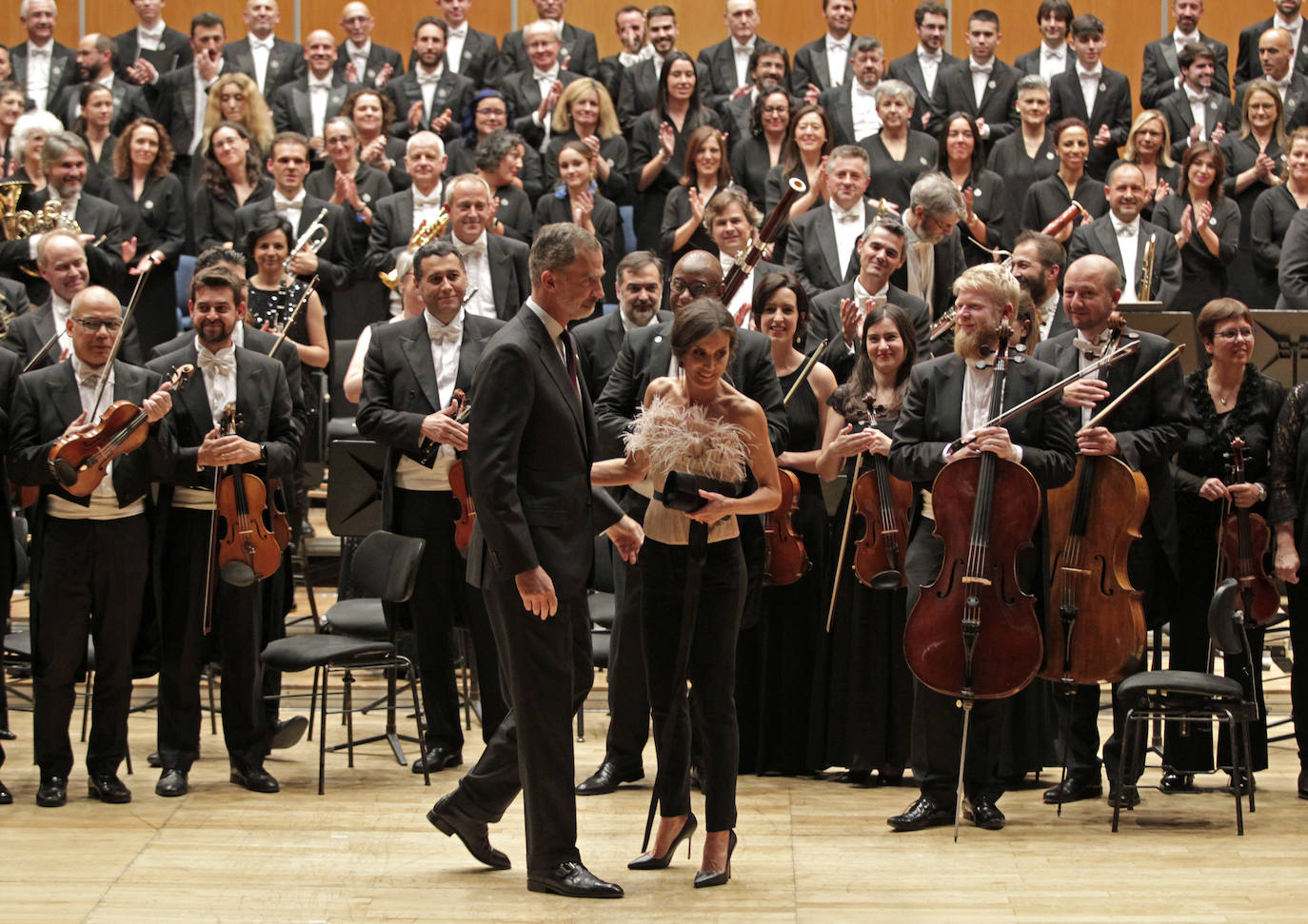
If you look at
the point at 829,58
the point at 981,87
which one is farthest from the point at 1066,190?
the point at 829,58

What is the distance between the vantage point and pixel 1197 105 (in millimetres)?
8258

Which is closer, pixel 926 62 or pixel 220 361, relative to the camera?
pixel 220 361

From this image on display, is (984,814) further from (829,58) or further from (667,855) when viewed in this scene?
(829,58)

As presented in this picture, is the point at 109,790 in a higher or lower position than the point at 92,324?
lower

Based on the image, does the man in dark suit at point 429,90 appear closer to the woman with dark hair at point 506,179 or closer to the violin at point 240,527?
the woman with dark hair at point 506,179

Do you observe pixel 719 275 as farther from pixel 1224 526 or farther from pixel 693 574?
pixel 1224 526

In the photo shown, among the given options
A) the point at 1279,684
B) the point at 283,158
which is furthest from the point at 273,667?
the point at 1279,684

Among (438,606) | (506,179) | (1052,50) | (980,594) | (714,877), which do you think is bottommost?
(714,877)

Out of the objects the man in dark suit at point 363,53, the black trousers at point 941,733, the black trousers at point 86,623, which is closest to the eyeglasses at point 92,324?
the black trousers at point 86,623

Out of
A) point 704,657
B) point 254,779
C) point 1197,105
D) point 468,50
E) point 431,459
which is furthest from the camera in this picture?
point 468,50

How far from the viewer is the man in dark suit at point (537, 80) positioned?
27.4 ft

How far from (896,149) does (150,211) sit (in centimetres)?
338

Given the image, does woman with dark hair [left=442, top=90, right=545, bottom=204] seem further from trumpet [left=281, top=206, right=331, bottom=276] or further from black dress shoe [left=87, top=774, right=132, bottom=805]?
black dress shoe [left=87, top=774, right=132, bottom=805]

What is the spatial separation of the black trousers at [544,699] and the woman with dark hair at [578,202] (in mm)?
3713
